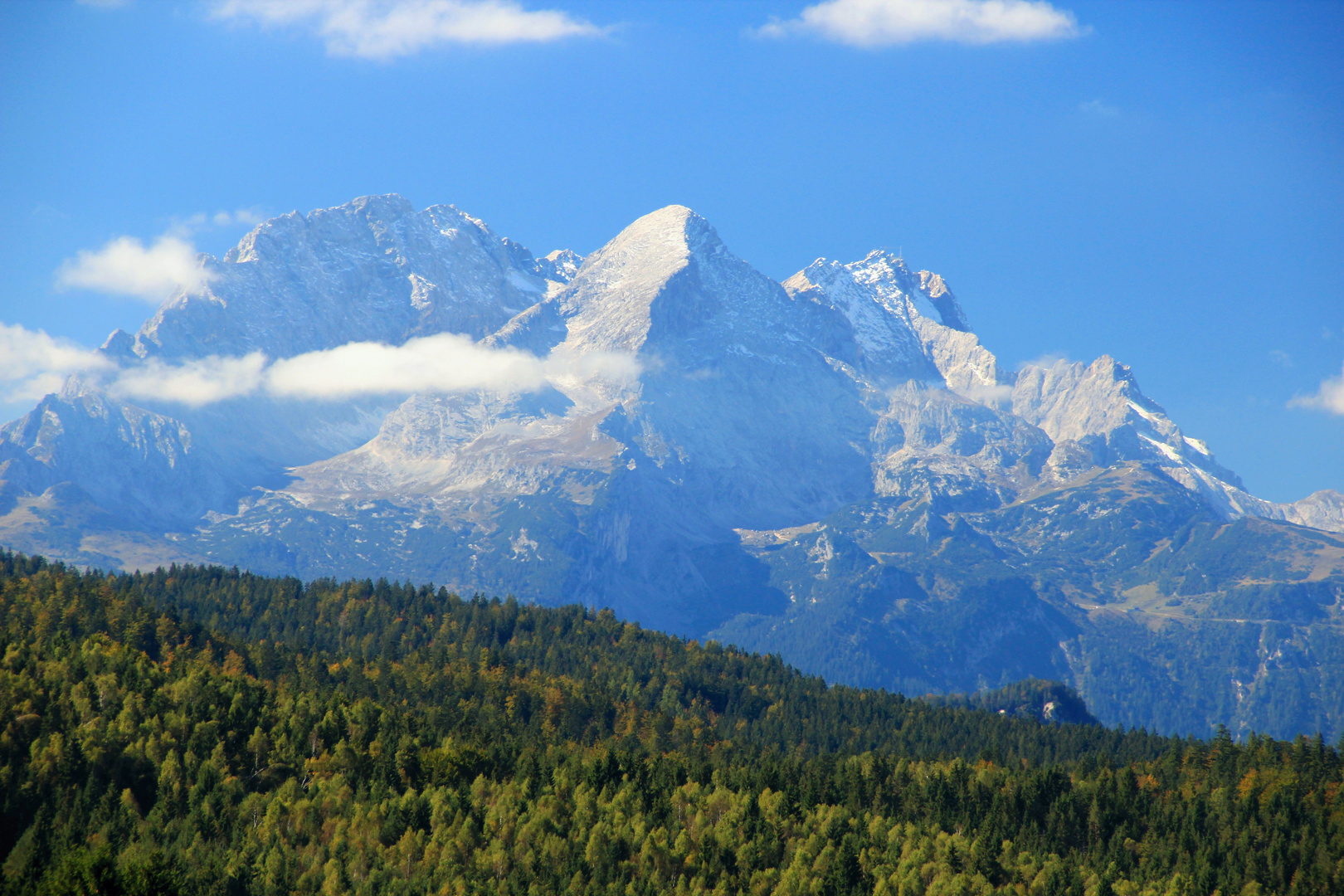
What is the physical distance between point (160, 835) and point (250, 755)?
2542 centimetres

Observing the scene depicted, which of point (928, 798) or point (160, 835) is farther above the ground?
point (928, 798)

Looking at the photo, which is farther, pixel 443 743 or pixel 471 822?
pixel 443 743

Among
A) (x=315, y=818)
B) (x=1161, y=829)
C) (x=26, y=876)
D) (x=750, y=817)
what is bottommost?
(x=26, y=876)

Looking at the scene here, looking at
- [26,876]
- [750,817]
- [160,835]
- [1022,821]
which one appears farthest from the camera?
[1022,821]

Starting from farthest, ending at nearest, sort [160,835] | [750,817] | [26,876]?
[750,817]
[160,835]
[26,876]

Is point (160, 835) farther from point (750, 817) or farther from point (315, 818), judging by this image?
point (750, 817)

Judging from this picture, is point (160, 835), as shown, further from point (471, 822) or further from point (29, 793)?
point (471, 822)

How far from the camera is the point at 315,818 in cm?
17138

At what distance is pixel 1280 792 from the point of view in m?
199

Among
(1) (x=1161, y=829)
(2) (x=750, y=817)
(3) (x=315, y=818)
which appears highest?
(1) (x=1161, y=829)

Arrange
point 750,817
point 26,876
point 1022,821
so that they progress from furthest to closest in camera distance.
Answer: point 1022,821, point 750,817, point 26,876

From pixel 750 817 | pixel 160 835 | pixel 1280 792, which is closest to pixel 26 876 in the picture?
pixel 160 835

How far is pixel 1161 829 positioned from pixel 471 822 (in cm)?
10410

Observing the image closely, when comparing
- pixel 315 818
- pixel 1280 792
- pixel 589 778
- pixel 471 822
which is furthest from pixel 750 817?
pixel 1280 792
